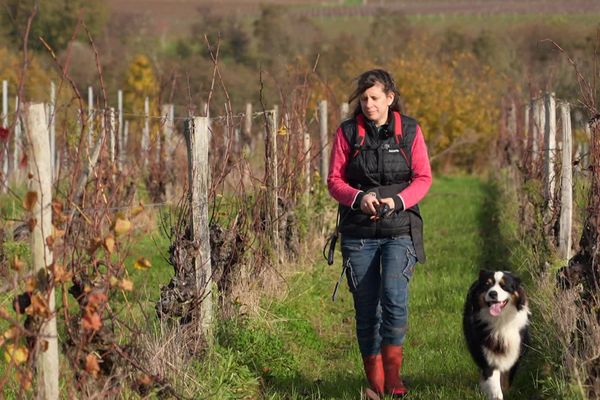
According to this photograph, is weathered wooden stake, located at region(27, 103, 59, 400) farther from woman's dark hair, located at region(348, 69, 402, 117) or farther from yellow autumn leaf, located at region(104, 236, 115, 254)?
woman's dark hair, located at region(348, 69, 402, 117)

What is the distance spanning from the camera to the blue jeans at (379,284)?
6.01m

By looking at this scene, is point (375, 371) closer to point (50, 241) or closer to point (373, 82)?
point (373, 82)

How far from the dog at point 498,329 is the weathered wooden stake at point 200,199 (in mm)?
1643

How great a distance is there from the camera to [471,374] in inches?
265

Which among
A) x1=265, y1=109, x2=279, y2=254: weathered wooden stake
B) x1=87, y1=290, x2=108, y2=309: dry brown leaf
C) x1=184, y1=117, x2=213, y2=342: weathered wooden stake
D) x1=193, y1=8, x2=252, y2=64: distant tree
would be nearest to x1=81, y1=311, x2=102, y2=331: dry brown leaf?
x1=87, y1=290, x2=108, y2=309: dry brown leaf

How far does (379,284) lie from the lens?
6.17 m

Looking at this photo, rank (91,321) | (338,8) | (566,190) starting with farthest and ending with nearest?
(338,8)
(566,190)
(91,321)

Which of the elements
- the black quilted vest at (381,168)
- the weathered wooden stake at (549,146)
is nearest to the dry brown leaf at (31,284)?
the black quilted vest at (381,168)

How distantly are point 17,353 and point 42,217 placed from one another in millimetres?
561

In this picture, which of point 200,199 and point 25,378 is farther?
point 200,199

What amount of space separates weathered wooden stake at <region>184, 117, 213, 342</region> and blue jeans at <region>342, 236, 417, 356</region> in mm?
892

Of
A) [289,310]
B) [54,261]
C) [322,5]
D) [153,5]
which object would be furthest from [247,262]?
[322,5]

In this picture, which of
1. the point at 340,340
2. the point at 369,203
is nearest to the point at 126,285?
the point at 369,203

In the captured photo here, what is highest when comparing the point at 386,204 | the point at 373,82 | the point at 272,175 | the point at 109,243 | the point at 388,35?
the point at 388,35
